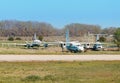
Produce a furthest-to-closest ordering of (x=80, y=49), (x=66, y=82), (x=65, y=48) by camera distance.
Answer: (x=65, y=48) → (x=80, y=49) → (x=66, y=82)

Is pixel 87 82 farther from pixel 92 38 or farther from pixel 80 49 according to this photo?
pixel 92 38

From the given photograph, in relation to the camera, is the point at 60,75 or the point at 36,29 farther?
the point at 36,29

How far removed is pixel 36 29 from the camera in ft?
452

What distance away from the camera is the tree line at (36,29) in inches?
5320

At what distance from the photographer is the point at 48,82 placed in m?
13.1

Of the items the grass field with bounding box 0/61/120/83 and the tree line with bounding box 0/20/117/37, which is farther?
the tree line with bounding box 0/20/117/37

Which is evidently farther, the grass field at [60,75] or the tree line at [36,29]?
the tree line at [36,29]

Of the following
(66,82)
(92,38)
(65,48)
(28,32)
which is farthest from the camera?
(28,32)

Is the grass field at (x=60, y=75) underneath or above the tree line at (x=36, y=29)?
underneath

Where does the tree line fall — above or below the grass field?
above

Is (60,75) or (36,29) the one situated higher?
(36,29)

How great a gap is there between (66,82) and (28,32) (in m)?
123

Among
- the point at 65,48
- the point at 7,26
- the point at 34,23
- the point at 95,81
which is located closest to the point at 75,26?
the point at 34,23

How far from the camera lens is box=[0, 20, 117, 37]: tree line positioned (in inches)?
5320
